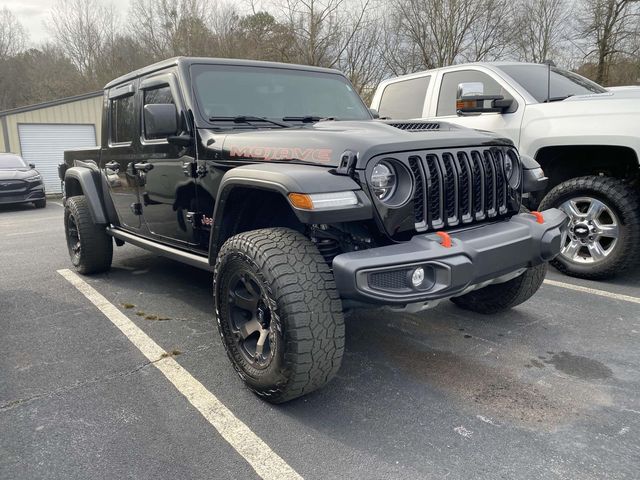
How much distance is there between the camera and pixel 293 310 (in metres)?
2.29

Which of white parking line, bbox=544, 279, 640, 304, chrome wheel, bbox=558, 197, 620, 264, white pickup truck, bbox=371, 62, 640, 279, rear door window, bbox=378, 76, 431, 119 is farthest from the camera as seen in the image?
rear door window, bbox=378, 76, 431, 119

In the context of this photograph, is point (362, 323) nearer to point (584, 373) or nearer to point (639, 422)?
point (584, 373)

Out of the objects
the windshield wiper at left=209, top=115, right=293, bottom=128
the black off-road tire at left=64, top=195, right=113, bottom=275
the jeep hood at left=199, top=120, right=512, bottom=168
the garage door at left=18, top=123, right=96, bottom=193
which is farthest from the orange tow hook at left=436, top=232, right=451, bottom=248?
the garage door at left=18, top=123, right=96, bottom=193

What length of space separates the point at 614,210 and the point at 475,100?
158cm

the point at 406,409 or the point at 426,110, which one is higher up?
the point at 426,110

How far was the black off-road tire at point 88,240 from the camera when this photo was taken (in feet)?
16.3

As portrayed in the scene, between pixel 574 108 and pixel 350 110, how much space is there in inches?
85.4

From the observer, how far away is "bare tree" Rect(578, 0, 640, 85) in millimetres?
21516

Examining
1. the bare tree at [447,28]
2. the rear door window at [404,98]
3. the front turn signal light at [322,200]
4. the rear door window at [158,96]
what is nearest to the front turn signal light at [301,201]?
the front turn signal light at [322,200]

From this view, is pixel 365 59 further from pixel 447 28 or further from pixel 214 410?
pixel 214 410

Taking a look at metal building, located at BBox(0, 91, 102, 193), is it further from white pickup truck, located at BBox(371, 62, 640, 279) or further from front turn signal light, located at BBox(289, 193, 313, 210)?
front turn signal light, located at BBox(289, 193, 313, 210)

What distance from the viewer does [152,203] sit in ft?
13.0

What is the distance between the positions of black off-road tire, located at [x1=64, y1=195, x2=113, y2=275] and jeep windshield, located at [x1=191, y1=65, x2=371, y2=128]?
7.41ft

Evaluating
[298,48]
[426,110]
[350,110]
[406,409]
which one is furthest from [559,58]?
[406,409]
